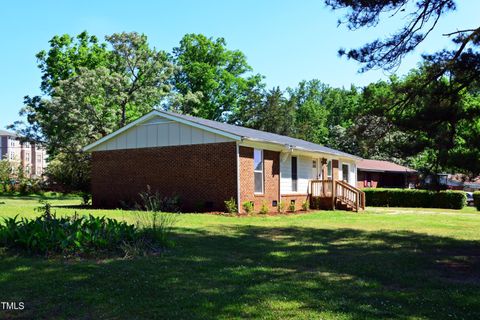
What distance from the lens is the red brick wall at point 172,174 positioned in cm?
1816

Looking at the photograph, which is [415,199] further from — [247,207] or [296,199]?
[247,207]

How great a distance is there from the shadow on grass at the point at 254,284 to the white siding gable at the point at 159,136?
386 inches

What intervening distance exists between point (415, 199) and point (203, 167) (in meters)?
17.8

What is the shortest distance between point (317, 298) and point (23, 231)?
537 cm

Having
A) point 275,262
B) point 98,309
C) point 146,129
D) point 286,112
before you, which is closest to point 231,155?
point 146,129

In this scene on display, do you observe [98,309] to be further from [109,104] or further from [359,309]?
[109,104]

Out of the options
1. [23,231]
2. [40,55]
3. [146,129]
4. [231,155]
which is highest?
[40,55]

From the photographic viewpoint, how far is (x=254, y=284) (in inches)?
233

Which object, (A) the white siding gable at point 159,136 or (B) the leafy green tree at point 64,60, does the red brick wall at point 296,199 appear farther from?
(B) the leafy green tree at point 64,60

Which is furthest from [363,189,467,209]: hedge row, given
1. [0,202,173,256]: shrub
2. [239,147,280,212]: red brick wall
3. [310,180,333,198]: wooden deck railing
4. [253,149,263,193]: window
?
[0,202,173,256]: shrub

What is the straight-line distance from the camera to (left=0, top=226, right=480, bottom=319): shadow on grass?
4.82 m

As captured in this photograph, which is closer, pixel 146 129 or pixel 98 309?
pixel 98 309

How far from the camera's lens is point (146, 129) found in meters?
20.4

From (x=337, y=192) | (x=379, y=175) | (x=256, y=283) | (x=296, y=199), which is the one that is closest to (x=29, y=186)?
(x=296, y=199)
